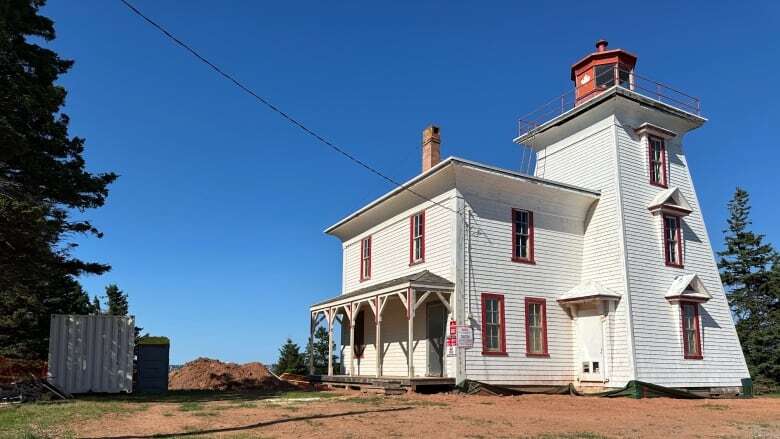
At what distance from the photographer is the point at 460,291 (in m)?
19.3

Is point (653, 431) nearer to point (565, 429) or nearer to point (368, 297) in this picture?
point (565, 429)

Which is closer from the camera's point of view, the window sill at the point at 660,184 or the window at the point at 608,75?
the window sill at the point at 660,184

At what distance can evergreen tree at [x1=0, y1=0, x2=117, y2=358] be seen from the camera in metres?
15.8

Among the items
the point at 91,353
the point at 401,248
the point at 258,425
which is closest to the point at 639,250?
the point at 401,248

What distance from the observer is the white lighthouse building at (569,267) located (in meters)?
19.7

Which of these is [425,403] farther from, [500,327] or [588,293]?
[588,293]

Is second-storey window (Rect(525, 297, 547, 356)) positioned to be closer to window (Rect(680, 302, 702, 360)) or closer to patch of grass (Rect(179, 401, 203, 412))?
window (Rect(680, 302, 702, 360))

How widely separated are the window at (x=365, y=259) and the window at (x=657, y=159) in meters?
10.9

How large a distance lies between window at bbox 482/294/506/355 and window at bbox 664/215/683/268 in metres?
6.69

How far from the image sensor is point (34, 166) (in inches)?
749

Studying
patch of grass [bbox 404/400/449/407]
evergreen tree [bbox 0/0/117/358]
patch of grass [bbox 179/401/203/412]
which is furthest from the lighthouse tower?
evergreen tree [bbox 0/0/117/358]

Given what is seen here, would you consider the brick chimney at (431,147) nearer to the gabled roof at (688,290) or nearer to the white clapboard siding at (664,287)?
the white clapboard siding at (664,287)

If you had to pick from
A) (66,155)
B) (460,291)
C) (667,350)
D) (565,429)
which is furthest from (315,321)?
(565,429)

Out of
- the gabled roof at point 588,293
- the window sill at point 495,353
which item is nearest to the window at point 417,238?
the window sill at point 495,353
